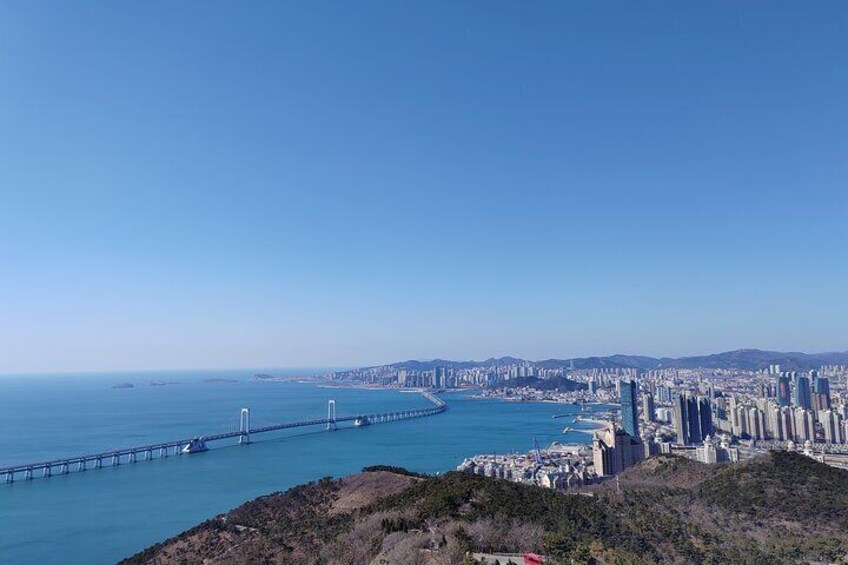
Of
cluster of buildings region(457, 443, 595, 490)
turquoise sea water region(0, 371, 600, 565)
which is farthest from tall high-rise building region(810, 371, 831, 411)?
cluster of buildings region(457, 443, 595, 490)

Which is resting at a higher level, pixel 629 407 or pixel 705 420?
pixel 629 407

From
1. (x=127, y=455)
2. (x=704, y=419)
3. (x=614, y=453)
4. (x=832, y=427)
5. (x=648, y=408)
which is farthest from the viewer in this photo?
(x=648, y=408)

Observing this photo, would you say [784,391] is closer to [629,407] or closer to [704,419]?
[704,419]

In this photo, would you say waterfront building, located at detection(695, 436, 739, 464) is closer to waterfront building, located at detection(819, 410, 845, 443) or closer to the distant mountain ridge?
waterfront building, located at detection(819, 410, 845, 443)

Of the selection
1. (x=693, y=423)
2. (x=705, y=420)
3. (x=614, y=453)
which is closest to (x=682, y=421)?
(x=693, y=423)

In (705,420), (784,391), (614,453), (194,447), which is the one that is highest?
(784,391)

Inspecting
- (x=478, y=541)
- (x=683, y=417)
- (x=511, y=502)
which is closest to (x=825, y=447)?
(x=683, y=417)

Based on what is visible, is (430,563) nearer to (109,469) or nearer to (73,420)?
(109,469)
